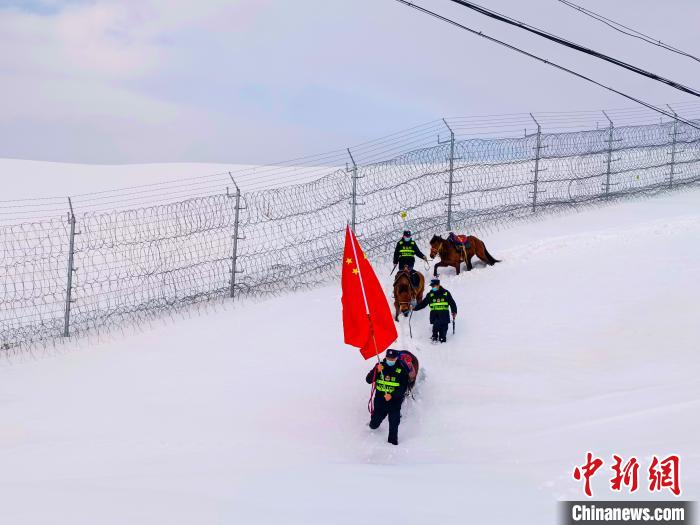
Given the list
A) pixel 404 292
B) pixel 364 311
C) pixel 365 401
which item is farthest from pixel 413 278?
pixel 364 311

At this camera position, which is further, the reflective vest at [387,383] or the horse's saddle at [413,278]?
the horse's saddle at [413,278]

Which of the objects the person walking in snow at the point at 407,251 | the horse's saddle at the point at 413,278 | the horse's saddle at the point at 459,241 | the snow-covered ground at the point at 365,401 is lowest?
the snow-covered ground at the point at 365,401

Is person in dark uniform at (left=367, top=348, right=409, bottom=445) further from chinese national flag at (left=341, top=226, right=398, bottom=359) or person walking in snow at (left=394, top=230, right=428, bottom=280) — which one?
person walking in snow at (left=394, top=230, right=428, bottom=280)

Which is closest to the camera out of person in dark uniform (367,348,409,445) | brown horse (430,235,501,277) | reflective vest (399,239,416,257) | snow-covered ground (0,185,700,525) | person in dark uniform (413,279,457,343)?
snow-covered ground (0,185,700,525)

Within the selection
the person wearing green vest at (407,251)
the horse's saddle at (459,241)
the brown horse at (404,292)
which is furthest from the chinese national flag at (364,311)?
the horse's saddle at (459,241)

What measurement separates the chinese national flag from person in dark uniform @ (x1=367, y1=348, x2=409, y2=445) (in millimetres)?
284

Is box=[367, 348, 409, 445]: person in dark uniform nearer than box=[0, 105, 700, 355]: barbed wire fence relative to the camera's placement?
Yes

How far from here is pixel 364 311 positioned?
10070 mm

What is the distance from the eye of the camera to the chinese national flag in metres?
10.0

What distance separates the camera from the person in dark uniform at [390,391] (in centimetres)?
963

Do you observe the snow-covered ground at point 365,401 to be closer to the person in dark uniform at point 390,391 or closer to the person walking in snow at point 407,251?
the person in dark uniform at point 390,391

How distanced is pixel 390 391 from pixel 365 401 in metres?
1.42

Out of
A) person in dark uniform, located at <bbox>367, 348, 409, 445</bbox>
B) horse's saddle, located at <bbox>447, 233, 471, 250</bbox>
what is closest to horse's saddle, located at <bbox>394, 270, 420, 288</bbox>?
horse's saddle, located at <bbox>447, 233, 471, 250</bbox>

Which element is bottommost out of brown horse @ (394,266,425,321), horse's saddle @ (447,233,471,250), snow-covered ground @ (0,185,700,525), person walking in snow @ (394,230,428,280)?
snow-covered ground @ (0,185,700,525)
